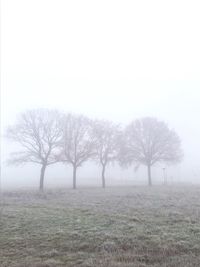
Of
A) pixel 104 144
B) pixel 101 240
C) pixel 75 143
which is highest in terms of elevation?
pixel 104 144

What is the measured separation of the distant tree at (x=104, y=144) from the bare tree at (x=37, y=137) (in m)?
6.95

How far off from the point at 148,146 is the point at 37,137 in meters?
→ 21.2

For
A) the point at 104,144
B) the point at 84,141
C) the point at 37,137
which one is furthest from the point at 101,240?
the point at 104,144

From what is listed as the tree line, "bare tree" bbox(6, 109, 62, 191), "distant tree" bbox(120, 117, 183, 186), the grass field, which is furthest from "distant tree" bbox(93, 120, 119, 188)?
the grass field

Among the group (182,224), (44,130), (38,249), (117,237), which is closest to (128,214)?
(182,224)

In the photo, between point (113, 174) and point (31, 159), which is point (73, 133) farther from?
point (113, 174)

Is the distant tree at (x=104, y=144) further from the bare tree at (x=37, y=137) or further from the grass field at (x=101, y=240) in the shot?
the grass field at (x=101, y=240)

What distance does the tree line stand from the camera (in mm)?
52969

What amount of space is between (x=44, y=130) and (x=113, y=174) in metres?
75.7

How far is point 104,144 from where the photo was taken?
58531mm

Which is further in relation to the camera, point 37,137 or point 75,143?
point 75,143

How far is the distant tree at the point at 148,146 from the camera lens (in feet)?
204

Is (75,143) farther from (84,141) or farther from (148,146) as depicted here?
(148,146)

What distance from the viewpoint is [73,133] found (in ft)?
182
